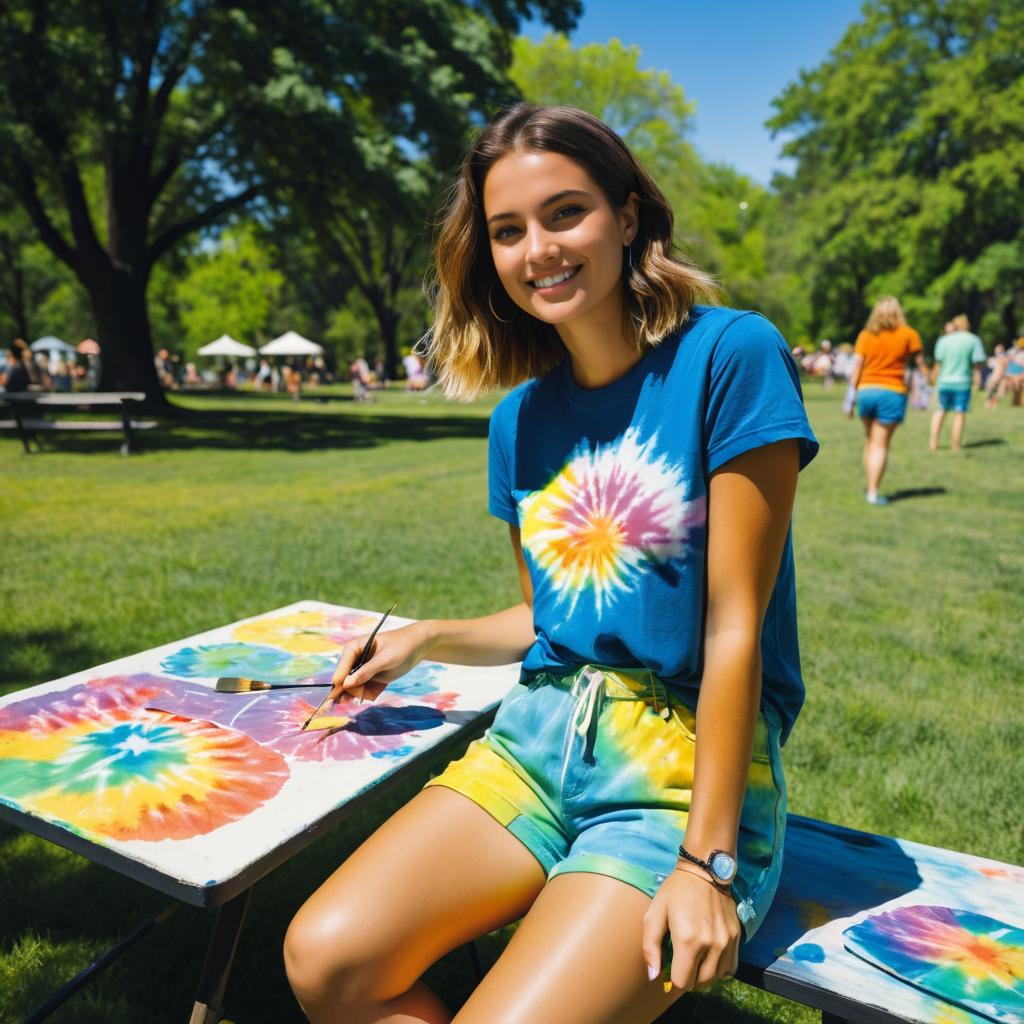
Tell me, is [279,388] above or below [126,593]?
above

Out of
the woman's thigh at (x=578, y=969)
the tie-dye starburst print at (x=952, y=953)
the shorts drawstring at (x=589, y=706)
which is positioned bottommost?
the tie-dye starburst print at (x=952, y=953)

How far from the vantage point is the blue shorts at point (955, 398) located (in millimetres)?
12742

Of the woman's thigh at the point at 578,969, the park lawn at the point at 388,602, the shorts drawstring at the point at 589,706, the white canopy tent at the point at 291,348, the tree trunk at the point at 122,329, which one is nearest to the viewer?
the woman's thigh at the point at 578,969

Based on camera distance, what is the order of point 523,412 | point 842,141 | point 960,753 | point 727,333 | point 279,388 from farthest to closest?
point 279,388 → point 842,141 → point 960,753 → point 523,412 → point 727,333

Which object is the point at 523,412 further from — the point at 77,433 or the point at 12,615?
the point at 77,433

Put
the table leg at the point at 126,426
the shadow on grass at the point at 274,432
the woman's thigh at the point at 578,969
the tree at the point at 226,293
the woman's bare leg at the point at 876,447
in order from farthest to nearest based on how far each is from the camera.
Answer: the tree at the point at 226,293, the shadow on grass at the point at 274,432, the table leg at the point at 126,426, the woman's bare leg at the point at 876,447, the woman's thigh at the point at 578,969

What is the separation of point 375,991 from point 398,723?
66cm

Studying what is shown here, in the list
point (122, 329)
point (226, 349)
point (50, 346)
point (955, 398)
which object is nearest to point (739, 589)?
point (955, 398)

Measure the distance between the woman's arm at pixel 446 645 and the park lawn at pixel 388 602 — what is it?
1.77ft

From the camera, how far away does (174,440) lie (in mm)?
15836

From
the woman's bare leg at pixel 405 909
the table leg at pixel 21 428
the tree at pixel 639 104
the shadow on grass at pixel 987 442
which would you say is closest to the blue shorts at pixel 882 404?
the shadow on grass at pixel 987 442

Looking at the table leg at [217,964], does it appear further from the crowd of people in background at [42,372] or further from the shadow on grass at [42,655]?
the crowd of people in background at [42,372]

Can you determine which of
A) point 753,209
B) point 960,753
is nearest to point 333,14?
point 960,753

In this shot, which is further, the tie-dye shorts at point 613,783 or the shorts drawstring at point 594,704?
the shorts drawstring at point 594,704
